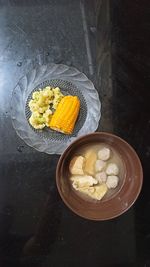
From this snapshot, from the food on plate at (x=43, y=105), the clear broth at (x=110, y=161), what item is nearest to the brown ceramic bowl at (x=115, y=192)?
the clear broth at (x=110, y=161)

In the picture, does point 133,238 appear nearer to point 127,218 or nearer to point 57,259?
point 127,218

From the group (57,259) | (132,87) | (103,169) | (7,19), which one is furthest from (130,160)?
(7,19)

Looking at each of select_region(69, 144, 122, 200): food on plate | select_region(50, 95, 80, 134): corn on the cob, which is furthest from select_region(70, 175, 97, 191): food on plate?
select_region(50, 95, 80, 134): corn on the cob

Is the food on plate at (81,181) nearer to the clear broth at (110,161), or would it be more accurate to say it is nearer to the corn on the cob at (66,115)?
the clear broth at (110,161)

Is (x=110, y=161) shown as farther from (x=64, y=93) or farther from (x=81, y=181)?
(x=64, y=93)

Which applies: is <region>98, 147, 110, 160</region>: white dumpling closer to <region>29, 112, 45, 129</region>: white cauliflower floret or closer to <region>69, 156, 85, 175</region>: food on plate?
<region>69, 156, 85, 175</region>: food on plate

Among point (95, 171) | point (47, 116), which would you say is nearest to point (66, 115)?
point (47, 116)
